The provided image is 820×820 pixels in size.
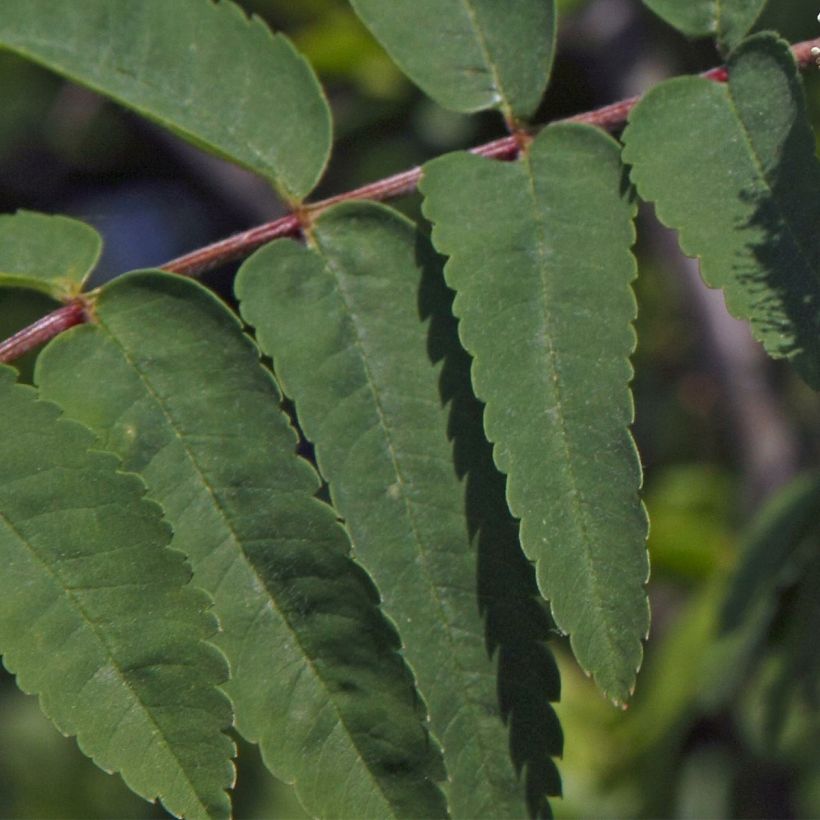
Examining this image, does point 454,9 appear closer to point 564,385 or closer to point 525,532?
point 564,385

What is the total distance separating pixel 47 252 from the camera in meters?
1.70

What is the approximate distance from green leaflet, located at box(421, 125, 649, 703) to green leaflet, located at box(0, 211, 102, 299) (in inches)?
18.1

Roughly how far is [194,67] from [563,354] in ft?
2.06

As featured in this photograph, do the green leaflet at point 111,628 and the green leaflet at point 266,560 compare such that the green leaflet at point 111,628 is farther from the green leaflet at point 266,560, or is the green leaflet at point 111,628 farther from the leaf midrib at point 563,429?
the leaf midrib at point 563,429

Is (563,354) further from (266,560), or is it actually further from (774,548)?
(774,548)

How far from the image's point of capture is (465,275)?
1542 millimetres

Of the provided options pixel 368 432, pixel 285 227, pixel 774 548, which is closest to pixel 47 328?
pixel 285 227

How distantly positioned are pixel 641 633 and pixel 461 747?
0.25 metres

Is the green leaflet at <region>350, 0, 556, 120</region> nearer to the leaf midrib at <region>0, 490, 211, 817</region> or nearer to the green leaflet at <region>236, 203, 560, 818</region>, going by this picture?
the green leaflet at <region>236, 203, 560, 818</region>

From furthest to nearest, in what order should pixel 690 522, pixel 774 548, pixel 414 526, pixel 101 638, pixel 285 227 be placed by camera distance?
pixel 690 522
pixel 774 548
pixel 285 227
pixel 414 526
pixel 101 638

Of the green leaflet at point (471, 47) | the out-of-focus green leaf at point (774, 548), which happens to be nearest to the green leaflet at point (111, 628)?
the green leaflet at point (471, 47)

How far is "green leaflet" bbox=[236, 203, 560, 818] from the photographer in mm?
1515

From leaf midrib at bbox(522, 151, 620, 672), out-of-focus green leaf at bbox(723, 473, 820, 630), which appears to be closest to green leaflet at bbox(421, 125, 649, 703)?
leaf midrib at bbox(522, 151, 620, 672)

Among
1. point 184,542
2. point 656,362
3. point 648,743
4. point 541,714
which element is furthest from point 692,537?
point 184,542
